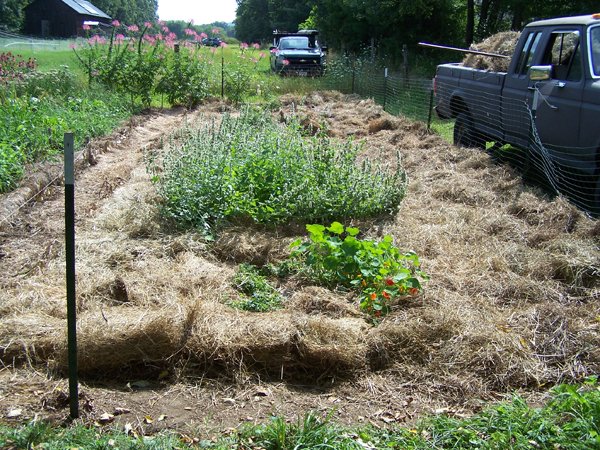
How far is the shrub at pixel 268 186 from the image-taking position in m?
6.21

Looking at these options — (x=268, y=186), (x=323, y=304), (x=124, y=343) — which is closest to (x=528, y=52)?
(x=268, y=186)

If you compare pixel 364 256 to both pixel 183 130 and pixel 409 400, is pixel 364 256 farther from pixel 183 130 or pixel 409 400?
pixel 183 130

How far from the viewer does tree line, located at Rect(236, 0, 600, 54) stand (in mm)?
23656

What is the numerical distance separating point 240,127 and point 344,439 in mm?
6306

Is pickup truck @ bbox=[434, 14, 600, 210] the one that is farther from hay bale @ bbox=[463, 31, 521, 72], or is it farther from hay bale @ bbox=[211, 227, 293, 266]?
hay bale @ bbox=[211, 227, 293, 266]

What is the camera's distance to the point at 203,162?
6.79 meters

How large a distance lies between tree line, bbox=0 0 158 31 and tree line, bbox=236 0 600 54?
148 ft

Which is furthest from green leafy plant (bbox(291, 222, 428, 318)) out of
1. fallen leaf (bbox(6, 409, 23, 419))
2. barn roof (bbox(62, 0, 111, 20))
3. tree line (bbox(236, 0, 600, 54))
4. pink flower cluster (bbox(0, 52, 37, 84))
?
barn roof (bbox(62, 0, 111, 20))

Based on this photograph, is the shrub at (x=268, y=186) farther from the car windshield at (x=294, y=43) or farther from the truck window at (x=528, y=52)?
the car windshield at (x=294, y=43)

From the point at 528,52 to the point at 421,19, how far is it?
19.7m

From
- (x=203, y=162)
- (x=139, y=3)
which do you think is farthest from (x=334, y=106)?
(x=139, y=3)

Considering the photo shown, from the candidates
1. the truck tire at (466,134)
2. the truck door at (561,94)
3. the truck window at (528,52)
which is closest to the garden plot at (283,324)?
the truck door at (561,94)

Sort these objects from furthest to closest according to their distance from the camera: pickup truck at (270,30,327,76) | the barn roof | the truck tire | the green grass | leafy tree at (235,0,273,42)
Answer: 1. leafy tree at (235,0,273,42)
2. the barn roof
3. pickup truck at (270,30,327,76)
4. the truck tire
5. the green grass

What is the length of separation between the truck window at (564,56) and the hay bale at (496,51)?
1.68 meters
